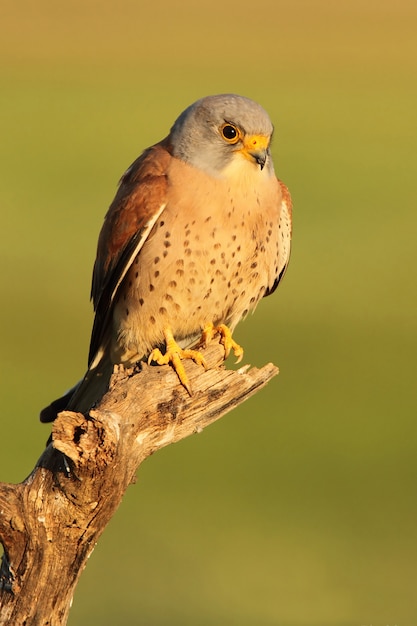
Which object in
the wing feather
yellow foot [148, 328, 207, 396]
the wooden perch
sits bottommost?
the wooden perch

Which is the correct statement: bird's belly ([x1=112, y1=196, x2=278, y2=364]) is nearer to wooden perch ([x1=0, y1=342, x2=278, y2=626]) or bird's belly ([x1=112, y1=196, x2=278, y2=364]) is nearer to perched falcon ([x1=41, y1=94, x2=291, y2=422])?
perched falcon ([x1=41, y1=94, x2=291, y2=422])

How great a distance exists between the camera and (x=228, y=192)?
583cm

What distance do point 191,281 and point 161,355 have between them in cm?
53

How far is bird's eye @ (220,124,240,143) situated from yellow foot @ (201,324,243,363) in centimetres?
92

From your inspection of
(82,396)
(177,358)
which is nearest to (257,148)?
(177,358)

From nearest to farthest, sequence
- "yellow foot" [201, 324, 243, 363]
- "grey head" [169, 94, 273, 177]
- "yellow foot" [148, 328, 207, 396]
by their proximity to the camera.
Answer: "yellow foot" [148, 328, 207, 396], "grey head" [169, 94, 273, 177], "yellow foot" [201, 324, 243, 363]

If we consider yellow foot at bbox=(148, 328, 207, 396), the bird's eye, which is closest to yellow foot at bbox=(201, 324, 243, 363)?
yellow foot at bbox=(148, 328, 207, 396)

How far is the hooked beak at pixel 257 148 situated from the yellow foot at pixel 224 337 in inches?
33.5

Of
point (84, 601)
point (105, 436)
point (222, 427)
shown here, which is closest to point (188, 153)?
point (105, 436)

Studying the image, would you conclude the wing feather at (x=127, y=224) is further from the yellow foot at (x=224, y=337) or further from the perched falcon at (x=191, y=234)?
the yellow foot at (x=224, y=337)

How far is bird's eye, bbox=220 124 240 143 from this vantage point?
5824 mm

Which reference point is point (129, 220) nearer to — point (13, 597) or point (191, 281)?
point (191, 281)

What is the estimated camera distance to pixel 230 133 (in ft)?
19.2

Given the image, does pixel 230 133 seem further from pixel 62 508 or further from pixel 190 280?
pixel 62 508
